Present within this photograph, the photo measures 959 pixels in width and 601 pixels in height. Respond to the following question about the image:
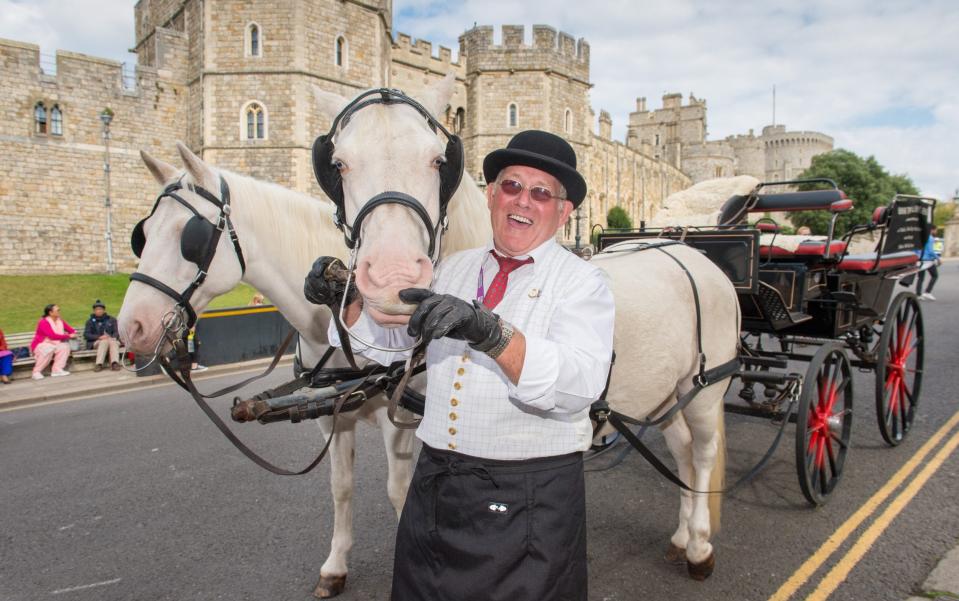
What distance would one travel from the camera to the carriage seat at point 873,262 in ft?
17.3

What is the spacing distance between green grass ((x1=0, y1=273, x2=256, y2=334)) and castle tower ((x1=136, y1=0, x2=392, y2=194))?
643 cm

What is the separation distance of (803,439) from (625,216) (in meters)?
48.6

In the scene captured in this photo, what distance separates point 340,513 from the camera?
10.9 ft

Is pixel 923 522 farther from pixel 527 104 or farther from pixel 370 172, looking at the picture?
pixel 527 104

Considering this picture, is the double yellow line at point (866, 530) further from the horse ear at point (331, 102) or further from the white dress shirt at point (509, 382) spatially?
the horse ear at point (331, 102)

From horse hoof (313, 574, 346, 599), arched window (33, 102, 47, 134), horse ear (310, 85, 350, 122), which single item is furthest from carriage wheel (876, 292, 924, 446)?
arched window (33, 102, 47, 134)

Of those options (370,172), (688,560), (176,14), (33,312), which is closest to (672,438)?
(688,560)

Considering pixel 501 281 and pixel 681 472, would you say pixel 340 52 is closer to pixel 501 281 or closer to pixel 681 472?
pixel 681 472

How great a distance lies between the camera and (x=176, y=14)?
81.4ft

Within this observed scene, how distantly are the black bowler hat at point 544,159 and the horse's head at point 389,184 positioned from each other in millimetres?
144

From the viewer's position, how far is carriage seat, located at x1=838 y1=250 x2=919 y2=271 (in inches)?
207

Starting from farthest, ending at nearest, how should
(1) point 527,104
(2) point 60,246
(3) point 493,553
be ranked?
(1) point 527,104 → (2) point 60,246 → (3) point 493,553

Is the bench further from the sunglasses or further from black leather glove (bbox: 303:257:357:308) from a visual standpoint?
the sunglasses

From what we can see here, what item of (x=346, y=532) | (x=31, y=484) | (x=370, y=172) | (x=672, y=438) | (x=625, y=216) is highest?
(x=625, y=216)
